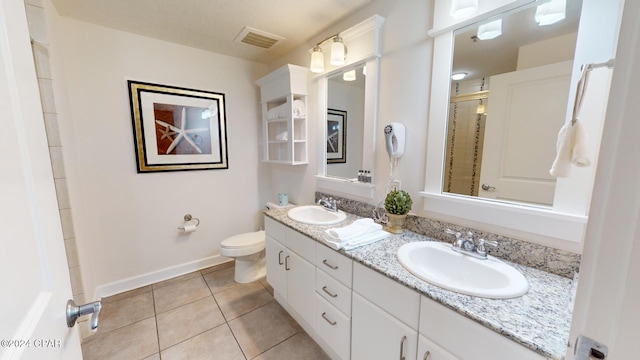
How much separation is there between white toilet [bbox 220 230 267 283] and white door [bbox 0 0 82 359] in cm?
166

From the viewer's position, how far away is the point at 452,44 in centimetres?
132

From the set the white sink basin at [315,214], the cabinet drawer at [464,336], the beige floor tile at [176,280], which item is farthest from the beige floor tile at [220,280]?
the cabinet drawer at [464,336]

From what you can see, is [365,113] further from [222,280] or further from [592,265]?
[222,280]

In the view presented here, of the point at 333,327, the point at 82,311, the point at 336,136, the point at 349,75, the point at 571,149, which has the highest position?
the point at 349,75

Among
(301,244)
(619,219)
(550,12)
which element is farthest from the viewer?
(301,244)

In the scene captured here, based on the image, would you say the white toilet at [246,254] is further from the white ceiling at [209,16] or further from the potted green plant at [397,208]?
the white ceiling at [209,16]

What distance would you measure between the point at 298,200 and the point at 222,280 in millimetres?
1133

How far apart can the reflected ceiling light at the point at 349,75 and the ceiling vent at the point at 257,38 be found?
0.76m

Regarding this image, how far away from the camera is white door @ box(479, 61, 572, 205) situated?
105cm

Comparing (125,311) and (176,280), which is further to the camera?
(176,280)

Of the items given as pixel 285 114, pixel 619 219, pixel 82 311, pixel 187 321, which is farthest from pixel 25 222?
pixel 285 114

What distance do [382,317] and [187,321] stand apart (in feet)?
5.36

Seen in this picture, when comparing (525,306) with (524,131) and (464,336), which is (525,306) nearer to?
(464,336)

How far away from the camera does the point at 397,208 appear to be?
1485 mm
